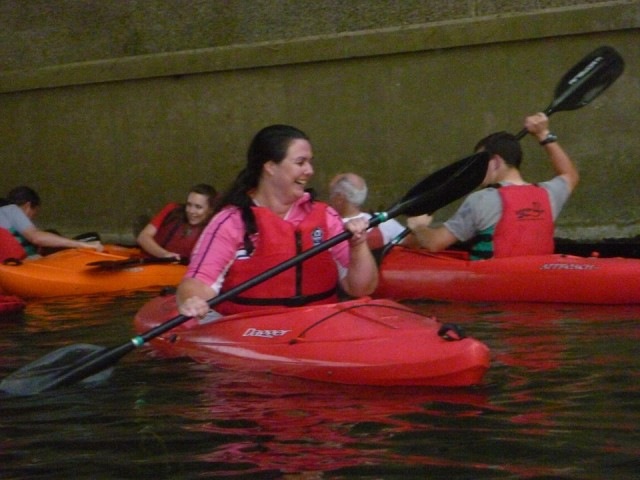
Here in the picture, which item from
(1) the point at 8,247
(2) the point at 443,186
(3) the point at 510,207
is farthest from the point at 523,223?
(1) the point at 8,247

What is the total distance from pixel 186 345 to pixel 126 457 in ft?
4.65

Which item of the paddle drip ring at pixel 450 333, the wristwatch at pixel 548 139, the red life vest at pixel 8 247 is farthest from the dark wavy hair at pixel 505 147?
the red life vest at pixel 8 247

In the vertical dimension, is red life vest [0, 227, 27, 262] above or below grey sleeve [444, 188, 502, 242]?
below

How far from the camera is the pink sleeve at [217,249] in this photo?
4949 millimetres

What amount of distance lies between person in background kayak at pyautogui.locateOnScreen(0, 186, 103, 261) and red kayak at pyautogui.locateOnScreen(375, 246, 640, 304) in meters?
2.46

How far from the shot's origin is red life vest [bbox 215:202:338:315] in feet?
16.5

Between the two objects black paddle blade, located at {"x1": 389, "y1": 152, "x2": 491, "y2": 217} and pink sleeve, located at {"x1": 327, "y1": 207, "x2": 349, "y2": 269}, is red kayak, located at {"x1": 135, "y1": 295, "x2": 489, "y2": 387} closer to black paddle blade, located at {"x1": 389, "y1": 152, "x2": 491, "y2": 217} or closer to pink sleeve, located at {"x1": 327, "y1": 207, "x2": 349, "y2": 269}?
pink sleeve, located at {"x1": 327, "y1": 207, "x2": 349, "y2": 269}

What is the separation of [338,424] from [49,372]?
54.3 inches

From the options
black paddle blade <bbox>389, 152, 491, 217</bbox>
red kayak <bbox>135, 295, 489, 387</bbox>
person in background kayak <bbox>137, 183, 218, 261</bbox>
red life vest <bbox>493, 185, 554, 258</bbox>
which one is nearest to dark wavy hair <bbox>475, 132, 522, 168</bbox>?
red life vest <bbox>493, 185, 554, 258</bbox>

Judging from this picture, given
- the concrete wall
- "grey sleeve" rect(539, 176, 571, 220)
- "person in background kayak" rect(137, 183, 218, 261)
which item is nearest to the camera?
"grey sleeve" rect(539, 176, 571, 220)

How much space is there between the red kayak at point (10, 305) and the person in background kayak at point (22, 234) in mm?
1095

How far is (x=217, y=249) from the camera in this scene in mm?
4965

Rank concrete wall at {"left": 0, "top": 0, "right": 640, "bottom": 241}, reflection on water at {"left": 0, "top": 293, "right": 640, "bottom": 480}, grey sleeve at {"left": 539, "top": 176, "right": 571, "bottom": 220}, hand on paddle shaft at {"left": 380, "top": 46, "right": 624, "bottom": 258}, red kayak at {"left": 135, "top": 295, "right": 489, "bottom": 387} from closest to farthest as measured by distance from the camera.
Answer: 1. reflection on water at {"left": 0, "top": 293, "right": 640, "bottom": 480}
2. red kayak at {"left": 135, "top": 295, "right": 489, "bottom": 387}
3. grey sleeve at {"left": 539, "top": 176, "right": 571, "bottom": 220}
4. hand on paddle shaft at {"left": 380, "top": 46, "right": 624, "bottom": 258}
5. concrete wall at {"left": 0, "top": 0, "right": 640, "bottom": 241}

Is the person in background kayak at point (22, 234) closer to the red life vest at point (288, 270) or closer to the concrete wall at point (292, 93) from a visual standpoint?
the concrete wall at point (292, 93)
